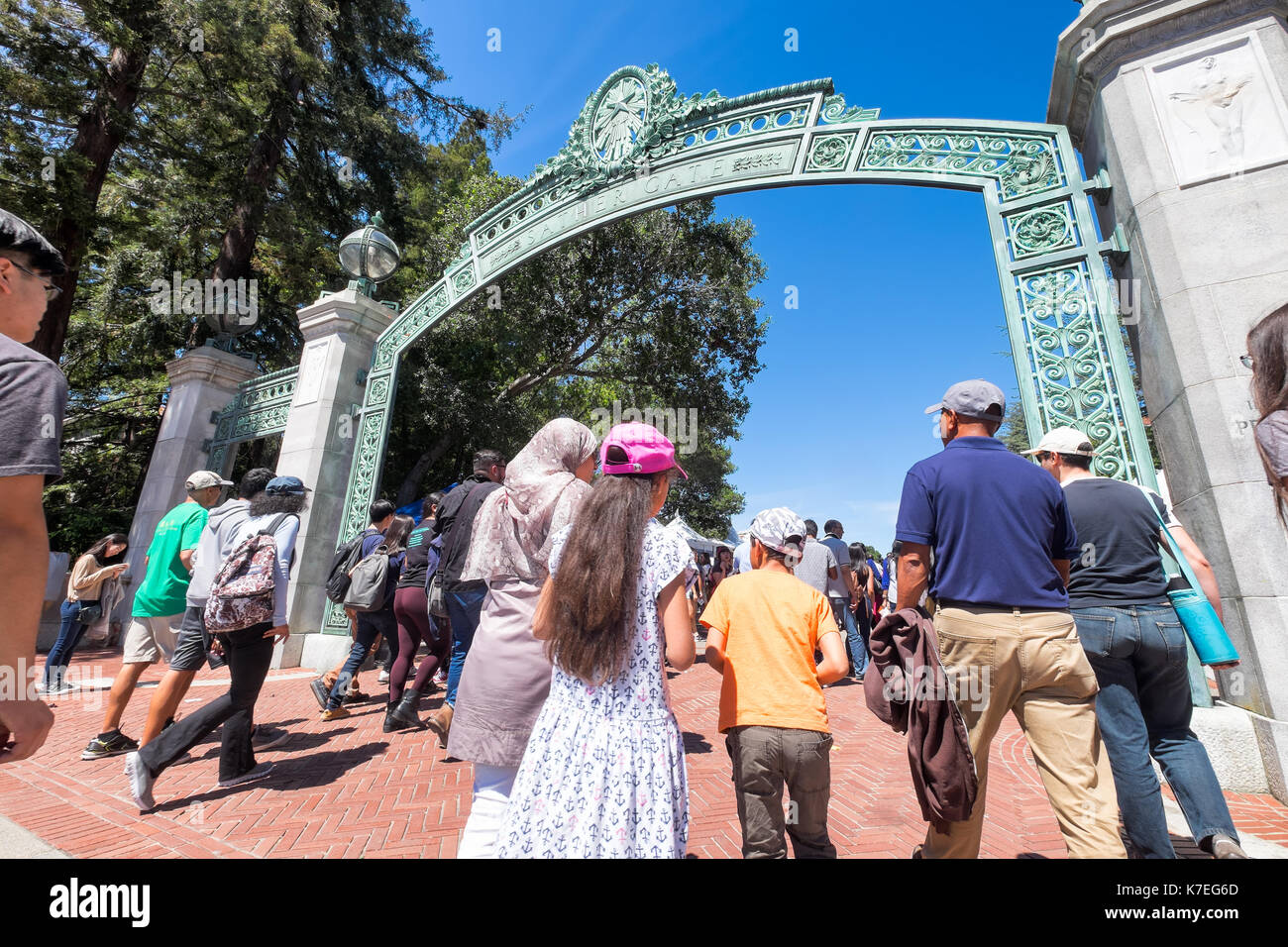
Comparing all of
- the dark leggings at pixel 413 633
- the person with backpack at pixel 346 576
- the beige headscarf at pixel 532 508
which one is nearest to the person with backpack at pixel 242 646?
the dark leggings at pixel 413 633

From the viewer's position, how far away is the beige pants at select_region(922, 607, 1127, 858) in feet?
6.68

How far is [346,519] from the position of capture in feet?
26.7

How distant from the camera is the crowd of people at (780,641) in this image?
5.29ft

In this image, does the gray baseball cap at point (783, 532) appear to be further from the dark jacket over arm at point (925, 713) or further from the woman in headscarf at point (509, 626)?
the woman in headscarf at point (509, 626)

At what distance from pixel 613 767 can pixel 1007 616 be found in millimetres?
1575

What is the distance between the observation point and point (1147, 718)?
97.3 inches

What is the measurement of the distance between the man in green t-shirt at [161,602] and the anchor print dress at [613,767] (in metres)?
3.66

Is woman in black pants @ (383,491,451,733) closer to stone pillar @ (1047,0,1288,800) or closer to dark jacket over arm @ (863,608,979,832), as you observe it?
dark jacket over arm @ (863,608,979,832)

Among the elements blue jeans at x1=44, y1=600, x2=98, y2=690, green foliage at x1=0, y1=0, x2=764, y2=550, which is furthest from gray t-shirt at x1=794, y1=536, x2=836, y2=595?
green foliage at x1=0, y1=0, x2=764, y2=550

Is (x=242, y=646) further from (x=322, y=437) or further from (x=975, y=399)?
(x=322, y=437)

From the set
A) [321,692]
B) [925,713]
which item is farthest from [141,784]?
[925,713]

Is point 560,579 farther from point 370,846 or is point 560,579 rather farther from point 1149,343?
point 1149,343

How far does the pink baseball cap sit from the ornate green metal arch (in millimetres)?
4137
